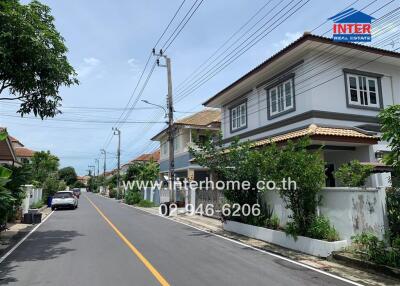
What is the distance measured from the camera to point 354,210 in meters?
10.6

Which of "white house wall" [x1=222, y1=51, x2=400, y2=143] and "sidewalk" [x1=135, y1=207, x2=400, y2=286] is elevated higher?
"white house wall" [x1=222, y1=51, x2=400, y2=143]

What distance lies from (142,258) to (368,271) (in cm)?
540

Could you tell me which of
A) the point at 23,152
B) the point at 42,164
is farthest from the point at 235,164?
the point at 23,152

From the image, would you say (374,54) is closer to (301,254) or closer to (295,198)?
(295,198)

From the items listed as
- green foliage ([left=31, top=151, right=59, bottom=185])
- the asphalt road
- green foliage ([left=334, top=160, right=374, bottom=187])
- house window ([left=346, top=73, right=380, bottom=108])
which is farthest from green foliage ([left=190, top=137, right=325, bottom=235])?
green foliage ([left=31, top=151, right=59, bottom=185])

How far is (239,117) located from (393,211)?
51.0ft

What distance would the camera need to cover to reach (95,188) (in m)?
133

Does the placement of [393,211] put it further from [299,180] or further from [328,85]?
[328,85]

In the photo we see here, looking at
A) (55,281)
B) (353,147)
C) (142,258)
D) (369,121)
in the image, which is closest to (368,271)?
(142,258)

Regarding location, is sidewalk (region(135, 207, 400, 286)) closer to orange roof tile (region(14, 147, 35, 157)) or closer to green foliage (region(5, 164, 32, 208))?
green foliage (region(5, 164, 32, 208))

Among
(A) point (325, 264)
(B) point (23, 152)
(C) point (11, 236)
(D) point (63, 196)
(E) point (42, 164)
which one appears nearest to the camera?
(A) point (325, 264)

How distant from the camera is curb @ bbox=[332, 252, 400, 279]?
27.1 ft

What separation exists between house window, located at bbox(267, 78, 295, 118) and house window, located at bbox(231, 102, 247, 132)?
3.02 m

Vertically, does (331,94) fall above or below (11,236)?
above
